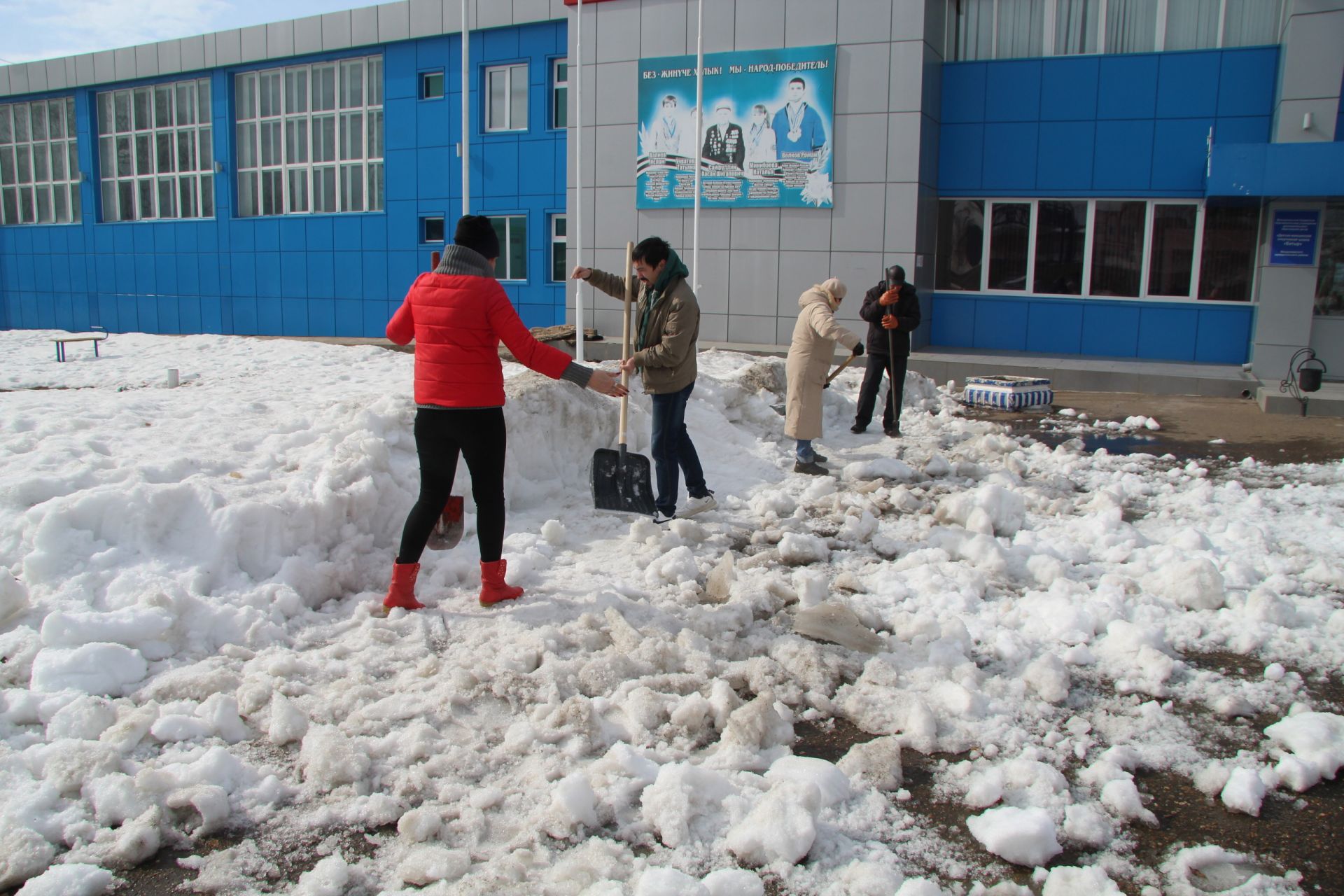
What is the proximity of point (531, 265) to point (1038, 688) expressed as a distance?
1640 centimetres

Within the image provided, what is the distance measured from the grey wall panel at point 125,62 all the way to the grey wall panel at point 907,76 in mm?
18186

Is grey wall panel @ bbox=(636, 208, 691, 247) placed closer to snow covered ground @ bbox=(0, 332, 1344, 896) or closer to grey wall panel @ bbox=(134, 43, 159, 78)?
snow covered ground @ bbox=(0, 332, 1344, 896)

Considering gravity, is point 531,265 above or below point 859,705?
above

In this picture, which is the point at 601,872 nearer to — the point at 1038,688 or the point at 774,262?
the point at 1038,688

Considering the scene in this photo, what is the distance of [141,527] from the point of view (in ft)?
14.4

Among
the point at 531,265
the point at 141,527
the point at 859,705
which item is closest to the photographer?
the point at 859,705

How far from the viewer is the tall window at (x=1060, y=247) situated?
607 inches

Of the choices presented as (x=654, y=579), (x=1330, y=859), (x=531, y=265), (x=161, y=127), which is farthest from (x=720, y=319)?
(x=161, y=127)

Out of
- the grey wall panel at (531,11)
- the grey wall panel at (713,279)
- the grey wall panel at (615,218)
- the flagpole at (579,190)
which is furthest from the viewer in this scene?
the grey wall panel at (531,11)

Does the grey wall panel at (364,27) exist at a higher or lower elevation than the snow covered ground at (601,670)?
higher

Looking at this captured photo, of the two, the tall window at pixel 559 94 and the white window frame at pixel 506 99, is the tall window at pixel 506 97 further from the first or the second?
the tall window at pixel 559 94

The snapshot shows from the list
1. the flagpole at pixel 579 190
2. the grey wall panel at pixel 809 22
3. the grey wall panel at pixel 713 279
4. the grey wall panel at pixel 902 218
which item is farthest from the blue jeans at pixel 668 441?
the grey wall panel at pixel 809 22

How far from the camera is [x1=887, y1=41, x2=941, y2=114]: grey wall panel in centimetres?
1455

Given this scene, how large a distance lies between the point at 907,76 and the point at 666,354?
1061cm
